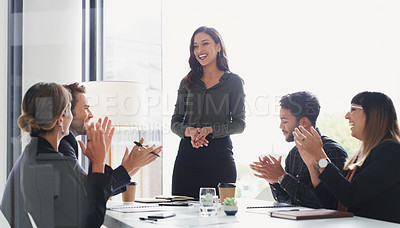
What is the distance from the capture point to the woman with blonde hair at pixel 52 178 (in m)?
1.73

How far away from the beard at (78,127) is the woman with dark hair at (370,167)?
1117 millimetres

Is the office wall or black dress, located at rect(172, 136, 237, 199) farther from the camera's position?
black dress, located at rect(172, 136, 237, 199)

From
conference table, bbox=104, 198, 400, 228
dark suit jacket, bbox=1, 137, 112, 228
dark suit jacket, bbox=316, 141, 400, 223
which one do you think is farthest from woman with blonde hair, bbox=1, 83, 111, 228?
dark suit jacket, bbox=316, 141, 400, 223

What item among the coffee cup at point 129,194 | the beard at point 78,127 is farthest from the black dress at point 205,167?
the beard at point 78,127

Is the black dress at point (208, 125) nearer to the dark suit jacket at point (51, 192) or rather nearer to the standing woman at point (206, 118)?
the standing woman at point (206, 118)

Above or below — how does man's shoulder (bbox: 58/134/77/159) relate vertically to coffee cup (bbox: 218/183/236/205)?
above

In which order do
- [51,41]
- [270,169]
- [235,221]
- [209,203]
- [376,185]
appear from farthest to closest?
[51,41], [270,169], [376,185], [209,203], [235,221]

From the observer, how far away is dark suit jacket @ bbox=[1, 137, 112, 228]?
171 cm

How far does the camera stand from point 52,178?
197 centimetres

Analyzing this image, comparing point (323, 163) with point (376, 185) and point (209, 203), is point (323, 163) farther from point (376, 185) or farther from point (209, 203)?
point (209, 203)

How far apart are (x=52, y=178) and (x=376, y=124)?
4.78 feet

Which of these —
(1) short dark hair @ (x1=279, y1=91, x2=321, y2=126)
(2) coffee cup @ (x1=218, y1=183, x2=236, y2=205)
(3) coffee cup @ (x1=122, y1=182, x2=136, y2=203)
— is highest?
(1) short dark hair @ (x1=279, y1=91, x2=321, y2=126)

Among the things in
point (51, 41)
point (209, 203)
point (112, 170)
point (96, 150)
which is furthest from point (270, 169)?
point (51, 41)

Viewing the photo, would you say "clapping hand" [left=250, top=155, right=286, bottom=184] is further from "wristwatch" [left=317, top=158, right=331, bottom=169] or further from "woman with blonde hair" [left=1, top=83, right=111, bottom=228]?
"woman with blonde hair" [left=1, top=83, right=111, bottom=228]
